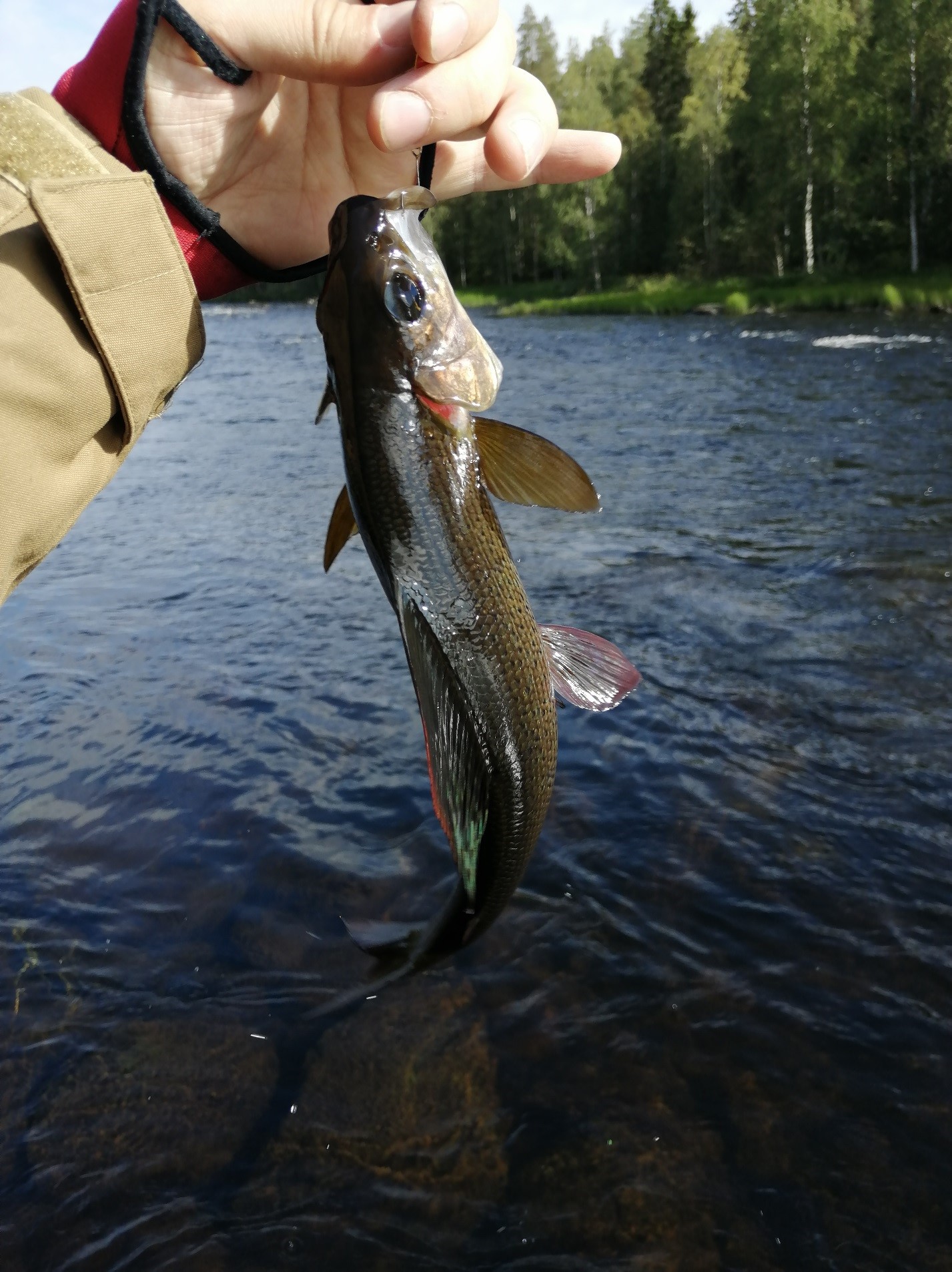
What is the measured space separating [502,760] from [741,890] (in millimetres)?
3378

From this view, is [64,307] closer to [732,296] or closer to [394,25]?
[394,25]

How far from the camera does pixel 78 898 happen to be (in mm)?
5203

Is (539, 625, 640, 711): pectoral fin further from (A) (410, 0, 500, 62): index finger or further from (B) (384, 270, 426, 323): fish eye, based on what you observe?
(A) (410, 0, 500, 62): index finger

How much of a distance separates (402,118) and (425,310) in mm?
337

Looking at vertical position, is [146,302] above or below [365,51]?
below

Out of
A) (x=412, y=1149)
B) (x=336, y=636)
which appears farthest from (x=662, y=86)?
(x=412, y=1149)

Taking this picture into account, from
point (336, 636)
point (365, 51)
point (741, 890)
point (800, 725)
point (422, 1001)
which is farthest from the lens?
point (336, 636)

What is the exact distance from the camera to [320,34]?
77.4 inches

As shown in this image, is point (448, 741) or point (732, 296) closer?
point (448, 741)

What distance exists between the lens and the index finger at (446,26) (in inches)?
73.2

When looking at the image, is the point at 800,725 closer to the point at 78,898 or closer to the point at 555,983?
the point at 555,983

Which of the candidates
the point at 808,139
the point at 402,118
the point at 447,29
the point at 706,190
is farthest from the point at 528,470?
the point at 706,190

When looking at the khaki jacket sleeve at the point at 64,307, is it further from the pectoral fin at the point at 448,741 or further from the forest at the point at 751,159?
the forest at the point at 751,159

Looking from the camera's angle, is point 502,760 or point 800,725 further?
point 800,725
